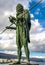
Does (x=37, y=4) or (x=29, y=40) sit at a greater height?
(x=37, y=4)

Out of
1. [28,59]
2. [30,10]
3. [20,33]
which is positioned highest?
[30,10]

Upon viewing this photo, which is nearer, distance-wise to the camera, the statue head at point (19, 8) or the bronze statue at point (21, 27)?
the bronze statue at point (21, 27)

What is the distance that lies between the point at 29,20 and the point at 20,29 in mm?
819

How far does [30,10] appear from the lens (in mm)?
19781

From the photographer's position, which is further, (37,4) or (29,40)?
(29,40)

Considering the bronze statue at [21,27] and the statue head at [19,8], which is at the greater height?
the statue head at [19,8]

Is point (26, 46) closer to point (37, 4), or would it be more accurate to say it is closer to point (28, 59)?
point (28, 59)

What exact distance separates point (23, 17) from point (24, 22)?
1.07 ft

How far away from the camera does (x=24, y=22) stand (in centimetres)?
2034

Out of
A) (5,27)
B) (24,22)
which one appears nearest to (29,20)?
(24,22)

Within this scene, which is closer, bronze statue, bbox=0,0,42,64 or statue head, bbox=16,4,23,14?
bronze statue, bbox=0,0,42,64

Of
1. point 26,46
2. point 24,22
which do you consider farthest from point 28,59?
point 24,22

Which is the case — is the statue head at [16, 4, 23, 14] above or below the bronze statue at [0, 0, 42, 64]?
above

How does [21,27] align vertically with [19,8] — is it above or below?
below
